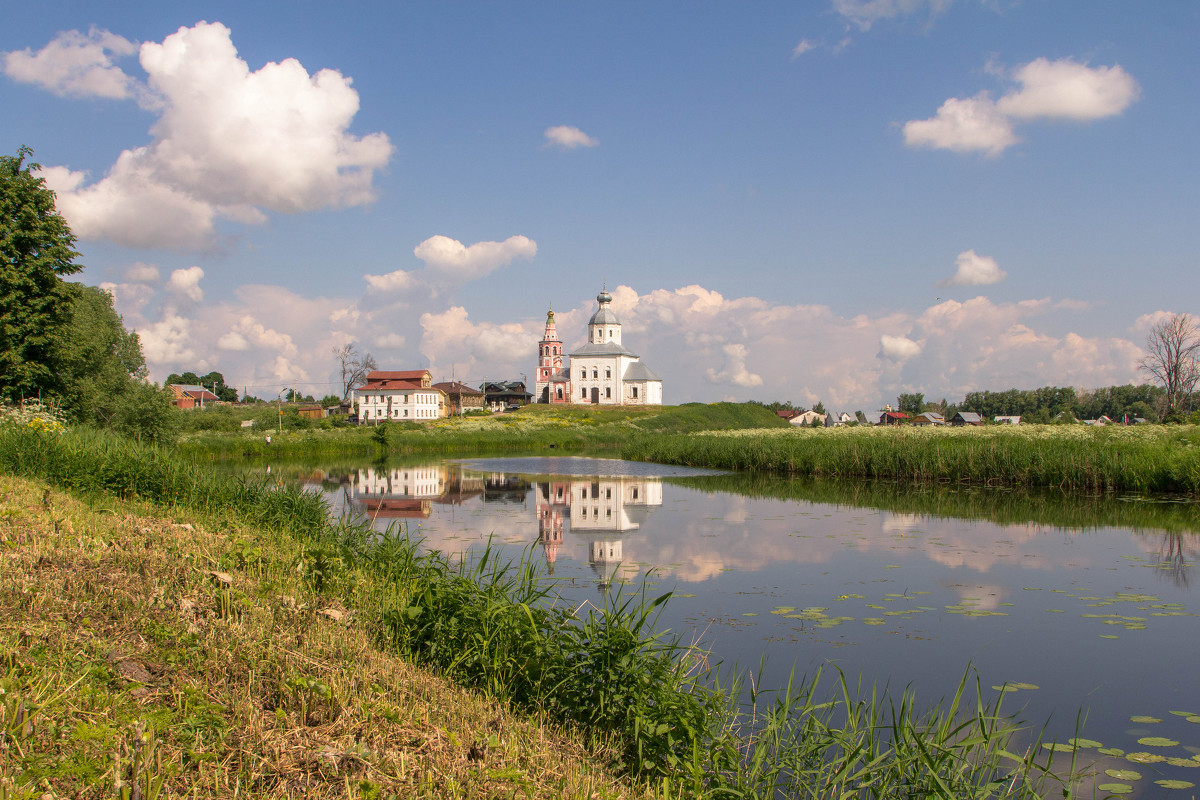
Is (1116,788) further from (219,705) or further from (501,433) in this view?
(501,433)

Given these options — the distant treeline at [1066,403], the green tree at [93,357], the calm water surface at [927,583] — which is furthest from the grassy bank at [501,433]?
the distant treeline at [1066,403]

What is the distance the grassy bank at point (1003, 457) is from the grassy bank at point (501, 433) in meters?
20.6

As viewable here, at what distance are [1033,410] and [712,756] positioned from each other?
116 m

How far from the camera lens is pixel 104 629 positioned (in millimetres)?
4637

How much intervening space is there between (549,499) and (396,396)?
69077 millimetres

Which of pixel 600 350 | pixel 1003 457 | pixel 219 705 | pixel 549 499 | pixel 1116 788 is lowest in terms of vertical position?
pixel 549 499

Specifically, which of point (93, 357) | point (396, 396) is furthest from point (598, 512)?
point (396, 396)

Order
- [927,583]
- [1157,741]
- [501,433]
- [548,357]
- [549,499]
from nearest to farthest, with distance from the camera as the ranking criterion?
[1157,741] < [927,583] < [549,499] < [501,433] < [548,357]

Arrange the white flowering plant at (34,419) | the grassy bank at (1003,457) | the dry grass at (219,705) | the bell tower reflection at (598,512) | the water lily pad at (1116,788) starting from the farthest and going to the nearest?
the grassy bank at (1003,457) < the white flowering plant at (34,419) < the bell tower reflection at (598,512) < the water lily pad at (1116,788) < the dry grass at (219,705)

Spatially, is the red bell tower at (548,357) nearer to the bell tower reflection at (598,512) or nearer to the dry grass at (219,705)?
the bell tower reflection at (598,512)

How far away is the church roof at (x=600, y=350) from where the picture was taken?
299 ft

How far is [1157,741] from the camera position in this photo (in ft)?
15.4

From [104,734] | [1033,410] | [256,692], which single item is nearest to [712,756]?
[256,692]

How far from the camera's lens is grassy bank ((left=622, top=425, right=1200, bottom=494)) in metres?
18.2
